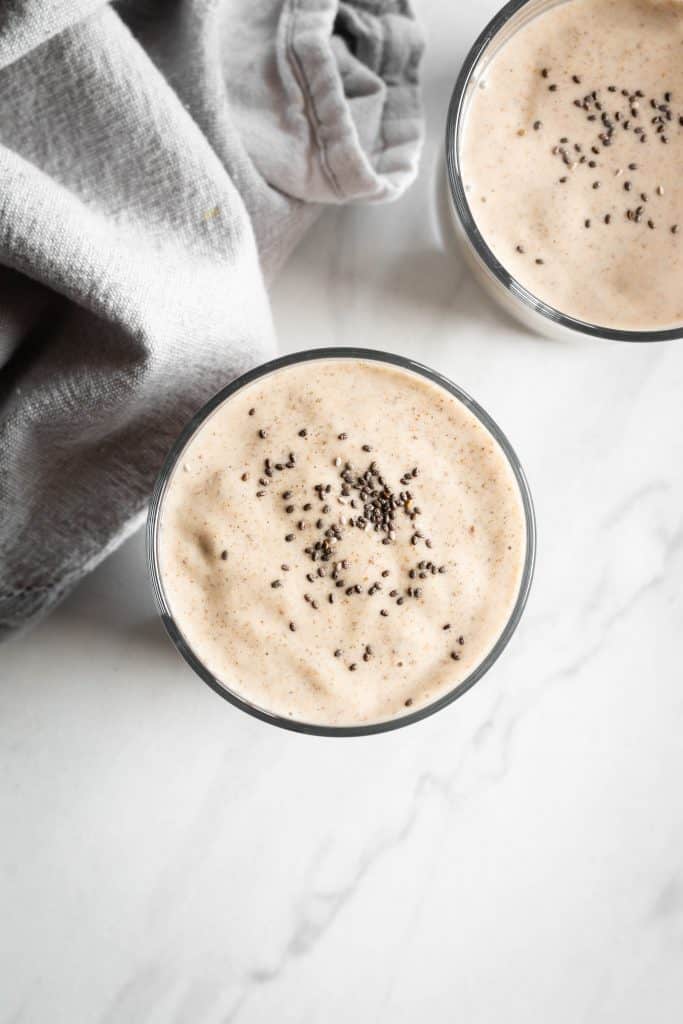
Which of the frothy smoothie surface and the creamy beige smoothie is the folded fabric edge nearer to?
the creamy beige smoothie

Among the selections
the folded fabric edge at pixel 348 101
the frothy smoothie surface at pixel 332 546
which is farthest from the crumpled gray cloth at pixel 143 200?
the frothy smoothie surface at pixel 332 546

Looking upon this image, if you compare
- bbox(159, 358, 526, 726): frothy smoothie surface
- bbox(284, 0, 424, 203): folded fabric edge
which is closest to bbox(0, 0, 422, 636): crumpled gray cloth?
bbox(284, 0, 424, 203): folded fabric edge

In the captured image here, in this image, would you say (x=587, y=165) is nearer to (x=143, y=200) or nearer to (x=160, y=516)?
(x=143, y=200)

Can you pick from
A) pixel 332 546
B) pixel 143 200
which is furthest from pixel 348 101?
pixel 332 546

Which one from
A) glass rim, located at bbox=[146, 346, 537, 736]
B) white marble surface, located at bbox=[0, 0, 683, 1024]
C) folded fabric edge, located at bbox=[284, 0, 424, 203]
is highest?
folded fabric edge, located at bbox=[284, 0, 424, 203]

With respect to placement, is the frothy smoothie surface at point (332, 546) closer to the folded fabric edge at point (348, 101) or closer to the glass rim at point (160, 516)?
the glass rim at point (160, 516)

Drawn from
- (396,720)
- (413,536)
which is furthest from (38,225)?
(396,720)

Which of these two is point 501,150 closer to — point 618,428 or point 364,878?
point 618,428
